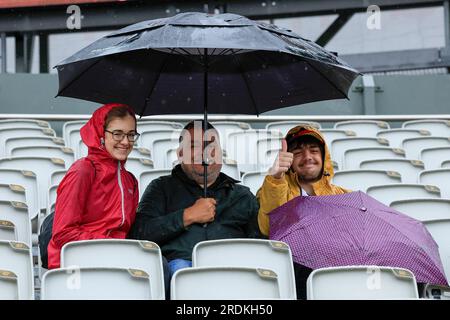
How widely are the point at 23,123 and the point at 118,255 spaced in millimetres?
5360

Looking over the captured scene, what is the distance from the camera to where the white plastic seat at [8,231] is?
669 cm

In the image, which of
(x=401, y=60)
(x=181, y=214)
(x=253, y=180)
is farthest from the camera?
(x=401, y=60)

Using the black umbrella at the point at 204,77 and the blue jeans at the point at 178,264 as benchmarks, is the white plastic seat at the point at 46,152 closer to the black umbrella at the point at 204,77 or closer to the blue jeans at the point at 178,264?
the black umbrella at the point at 204,77

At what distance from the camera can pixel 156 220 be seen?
21.0 feet

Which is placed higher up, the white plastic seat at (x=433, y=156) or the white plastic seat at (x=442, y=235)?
the white plastic seat at (x=433, y=156)

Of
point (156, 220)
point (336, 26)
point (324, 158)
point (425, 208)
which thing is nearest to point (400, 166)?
point (425, 208)

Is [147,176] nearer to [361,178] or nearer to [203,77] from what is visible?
[203,77]

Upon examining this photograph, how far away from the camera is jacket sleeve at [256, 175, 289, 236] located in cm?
637

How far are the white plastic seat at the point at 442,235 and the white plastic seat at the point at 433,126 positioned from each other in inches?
172

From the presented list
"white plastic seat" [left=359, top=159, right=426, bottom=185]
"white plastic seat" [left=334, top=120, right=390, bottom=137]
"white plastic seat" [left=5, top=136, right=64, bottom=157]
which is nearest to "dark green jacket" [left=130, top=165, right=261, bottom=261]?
"white plastic seat" [left=359, top=159, right=426, bottom=185]

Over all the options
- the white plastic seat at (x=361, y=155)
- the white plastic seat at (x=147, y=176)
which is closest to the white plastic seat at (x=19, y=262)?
the white plastic seat at (x=147, y=176)

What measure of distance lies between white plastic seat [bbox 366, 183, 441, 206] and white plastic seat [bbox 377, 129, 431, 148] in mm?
2620
